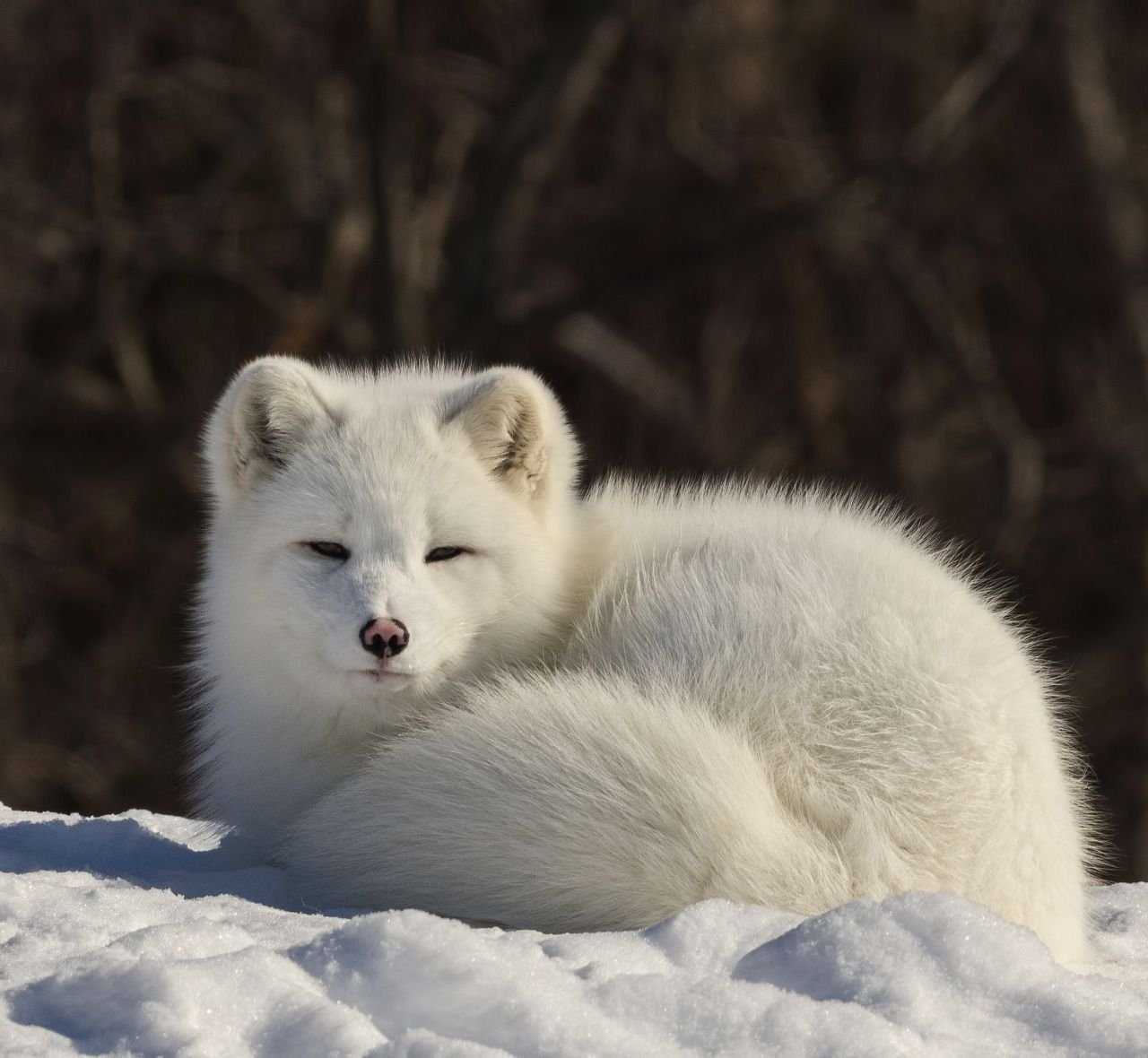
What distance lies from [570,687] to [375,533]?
1.57ft

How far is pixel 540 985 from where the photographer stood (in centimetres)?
205

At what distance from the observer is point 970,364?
925 cm

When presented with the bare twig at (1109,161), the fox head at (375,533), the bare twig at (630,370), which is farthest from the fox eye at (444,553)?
the bare twig at (1109,161)

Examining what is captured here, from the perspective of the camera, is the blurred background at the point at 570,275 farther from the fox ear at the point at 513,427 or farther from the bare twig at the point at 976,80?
the fox ear at the point at 513,427

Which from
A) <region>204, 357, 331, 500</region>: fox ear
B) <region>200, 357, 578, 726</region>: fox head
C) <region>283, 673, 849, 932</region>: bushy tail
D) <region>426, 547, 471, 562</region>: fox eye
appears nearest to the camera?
<region>283, 673, 849, 932</region>: bushy tail

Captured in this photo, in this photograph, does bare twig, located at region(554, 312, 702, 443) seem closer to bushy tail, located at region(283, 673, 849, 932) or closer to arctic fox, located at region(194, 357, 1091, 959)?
arctic fox, located at region(194, 357, 1091, 959)

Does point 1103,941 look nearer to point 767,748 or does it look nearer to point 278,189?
point 767,748

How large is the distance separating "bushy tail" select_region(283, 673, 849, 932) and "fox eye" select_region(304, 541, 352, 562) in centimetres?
47

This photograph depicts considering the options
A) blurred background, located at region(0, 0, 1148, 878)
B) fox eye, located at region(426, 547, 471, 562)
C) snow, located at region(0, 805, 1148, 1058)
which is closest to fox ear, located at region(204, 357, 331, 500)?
fox eye, located at region(426, 547, 471, 562)

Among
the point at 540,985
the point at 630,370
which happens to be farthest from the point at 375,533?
the point at 630,370

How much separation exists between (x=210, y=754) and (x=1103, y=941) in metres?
1.72

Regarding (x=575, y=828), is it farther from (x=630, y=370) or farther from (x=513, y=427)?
(x=630, y=370)

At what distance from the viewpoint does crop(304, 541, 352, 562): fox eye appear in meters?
3.01

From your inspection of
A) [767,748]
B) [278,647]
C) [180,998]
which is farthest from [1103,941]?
[180,998]
